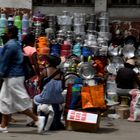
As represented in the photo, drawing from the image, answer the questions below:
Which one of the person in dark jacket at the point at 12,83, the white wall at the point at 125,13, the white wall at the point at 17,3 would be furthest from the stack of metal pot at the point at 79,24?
the person in dark jacket at the point at 12,83

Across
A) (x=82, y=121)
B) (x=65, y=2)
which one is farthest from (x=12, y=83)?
(x=65, y=2)

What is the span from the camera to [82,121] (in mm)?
10789

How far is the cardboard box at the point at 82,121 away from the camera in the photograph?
10.8 m

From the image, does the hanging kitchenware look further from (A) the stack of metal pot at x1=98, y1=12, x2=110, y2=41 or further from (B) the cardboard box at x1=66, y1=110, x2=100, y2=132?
(B) the cardboard box at x1=66, y1=110, x2=100, y2=132

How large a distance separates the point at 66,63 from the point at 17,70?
436cm

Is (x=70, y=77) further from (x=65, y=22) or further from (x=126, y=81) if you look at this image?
(x=65, y=22)

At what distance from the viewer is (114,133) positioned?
10938 millimetres

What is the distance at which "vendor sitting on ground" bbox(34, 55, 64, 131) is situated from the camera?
35.2ft

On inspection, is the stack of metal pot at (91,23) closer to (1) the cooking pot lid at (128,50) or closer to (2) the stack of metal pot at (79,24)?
(2) the stack of metal pot at (79,24)

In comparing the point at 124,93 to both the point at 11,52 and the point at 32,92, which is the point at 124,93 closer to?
the point at 32,92

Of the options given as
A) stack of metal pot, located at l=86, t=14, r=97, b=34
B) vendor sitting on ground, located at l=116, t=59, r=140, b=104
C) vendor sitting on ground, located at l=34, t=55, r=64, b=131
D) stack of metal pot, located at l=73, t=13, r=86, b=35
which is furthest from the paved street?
stack of metal pot, located at l=86, t=14, r=97, b=34

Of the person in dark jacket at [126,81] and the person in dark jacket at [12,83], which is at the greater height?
the person in dark jacket at [12,83]

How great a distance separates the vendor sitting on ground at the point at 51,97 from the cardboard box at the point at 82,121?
0.23 meters

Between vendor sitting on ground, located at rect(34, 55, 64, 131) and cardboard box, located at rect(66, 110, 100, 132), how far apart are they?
0.75 ft
